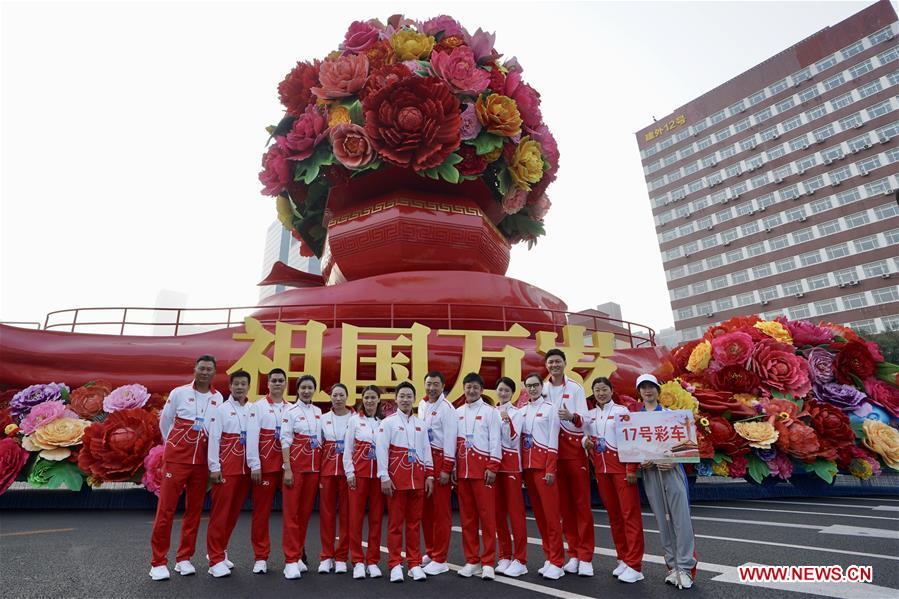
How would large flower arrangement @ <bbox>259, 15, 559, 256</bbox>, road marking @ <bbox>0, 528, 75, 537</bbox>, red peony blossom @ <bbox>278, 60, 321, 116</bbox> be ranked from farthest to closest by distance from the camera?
red peony blossom @ <bbox>278, 60, 321, 116</bbox>, large flower arrangement @ <bbox>259, 15, 559, 256</bbox>, road marking @ <bbox>0, 528, 75, 537</bbox>

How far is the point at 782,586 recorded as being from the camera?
376 centimetres

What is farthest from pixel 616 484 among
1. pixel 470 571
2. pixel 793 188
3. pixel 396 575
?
pixel 793 188

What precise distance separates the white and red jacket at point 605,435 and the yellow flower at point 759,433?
526cm

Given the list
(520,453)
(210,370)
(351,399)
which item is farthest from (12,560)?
(520,453)

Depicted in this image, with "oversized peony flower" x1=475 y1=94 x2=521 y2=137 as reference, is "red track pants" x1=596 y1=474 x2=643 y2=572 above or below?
below

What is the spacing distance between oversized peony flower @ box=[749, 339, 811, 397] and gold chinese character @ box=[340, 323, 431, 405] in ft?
20.1

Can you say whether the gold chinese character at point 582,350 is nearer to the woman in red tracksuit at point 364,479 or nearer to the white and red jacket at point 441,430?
the white and red jacket at point 441,430

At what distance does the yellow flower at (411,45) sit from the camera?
434 inches

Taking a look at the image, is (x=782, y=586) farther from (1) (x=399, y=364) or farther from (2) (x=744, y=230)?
(2) (x=744, y=230)

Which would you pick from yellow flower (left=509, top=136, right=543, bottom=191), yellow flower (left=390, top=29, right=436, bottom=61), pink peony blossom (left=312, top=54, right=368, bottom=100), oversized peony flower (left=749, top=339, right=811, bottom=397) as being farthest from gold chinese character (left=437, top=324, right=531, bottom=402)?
yellow flower (left=390, top=29, right=436, bottom=61)

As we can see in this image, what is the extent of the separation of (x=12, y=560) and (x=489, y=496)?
4.34m

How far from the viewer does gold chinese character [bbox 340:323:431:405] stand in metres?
7.52

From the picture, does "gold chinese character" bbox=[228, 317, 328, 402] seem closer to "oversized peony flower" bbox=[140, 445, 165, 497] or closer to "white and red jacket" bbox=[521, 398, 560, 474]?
"oversized peony flower" bbox=[140, 445, 165, 497]

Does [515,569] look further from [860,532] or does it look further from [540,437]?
[860,532]
